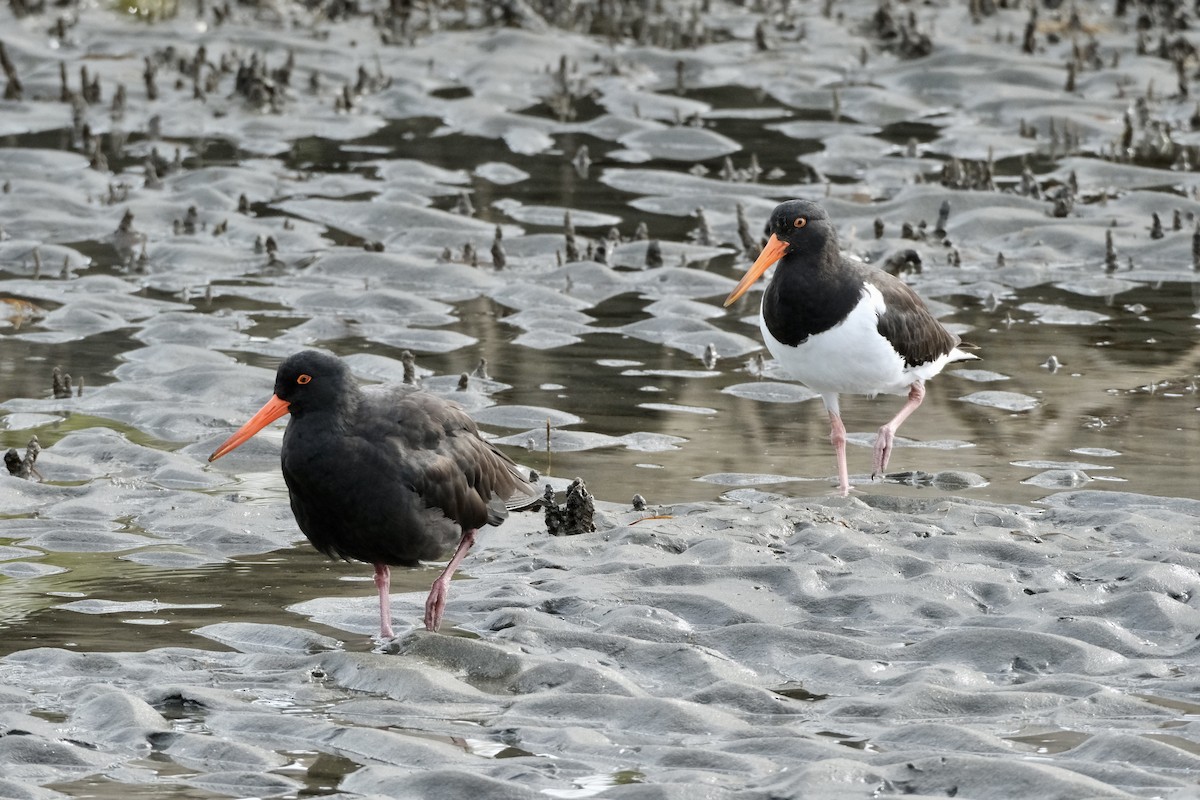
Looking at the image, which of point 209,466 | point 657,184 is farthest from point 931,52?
point 209,466

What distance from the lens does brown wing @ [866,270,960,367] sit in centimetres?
978

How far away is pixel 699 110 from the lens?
749 inches

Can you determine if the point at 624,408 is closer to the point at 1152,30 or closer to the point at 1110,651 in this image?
the point at 1110,651

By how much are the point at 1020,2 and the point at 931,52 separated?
3.30 m

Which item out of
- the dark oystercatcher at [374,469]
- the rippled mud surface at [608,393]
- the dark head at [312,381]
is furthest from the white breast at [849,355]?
the dark head at [312,381]

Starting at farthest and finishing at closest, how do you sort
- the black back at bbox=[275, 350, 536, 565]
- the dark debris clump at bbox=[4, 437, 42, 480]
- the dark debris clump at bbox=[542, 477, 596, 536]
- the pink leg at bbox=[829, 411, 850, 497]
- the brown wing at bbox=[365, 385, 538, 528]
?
the pink leg at bbox=[829, 411, 850, 497]
the dark debris clump at bbox=[4, 437, 42, 480]
the dark debris clump at bbox=[542, 477, 596, 536]
the brown wing at bbox=[365, 385, 538, 528]
the black back at bbox=[275, 350, 536, 565]

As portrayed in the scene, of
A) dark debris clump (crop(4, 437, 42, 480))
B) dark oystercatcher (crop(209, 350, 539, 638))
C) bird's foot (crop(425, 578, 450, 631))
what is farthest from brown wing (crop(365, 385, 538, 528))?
dark debris clump (crop(4, 437, 42, 480))

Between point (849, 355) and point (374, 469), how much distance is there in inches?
132

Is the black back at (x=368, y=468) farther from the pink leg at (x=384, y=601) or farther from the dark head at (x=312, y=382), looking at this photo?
the pink leg at (x=384, y=601)

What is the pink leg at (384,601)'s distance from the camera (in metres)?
7.39

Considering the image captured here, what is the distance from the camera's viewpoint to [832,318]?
955cm

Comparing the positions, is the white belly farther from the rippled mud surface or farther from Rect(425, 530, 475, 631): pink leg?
Rect(425, 530, 475, 631): pink leg

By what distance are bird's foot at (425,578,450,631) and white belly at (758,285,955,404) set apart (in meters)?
2.97

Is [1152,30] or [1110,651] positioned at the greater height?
[1152,30]
